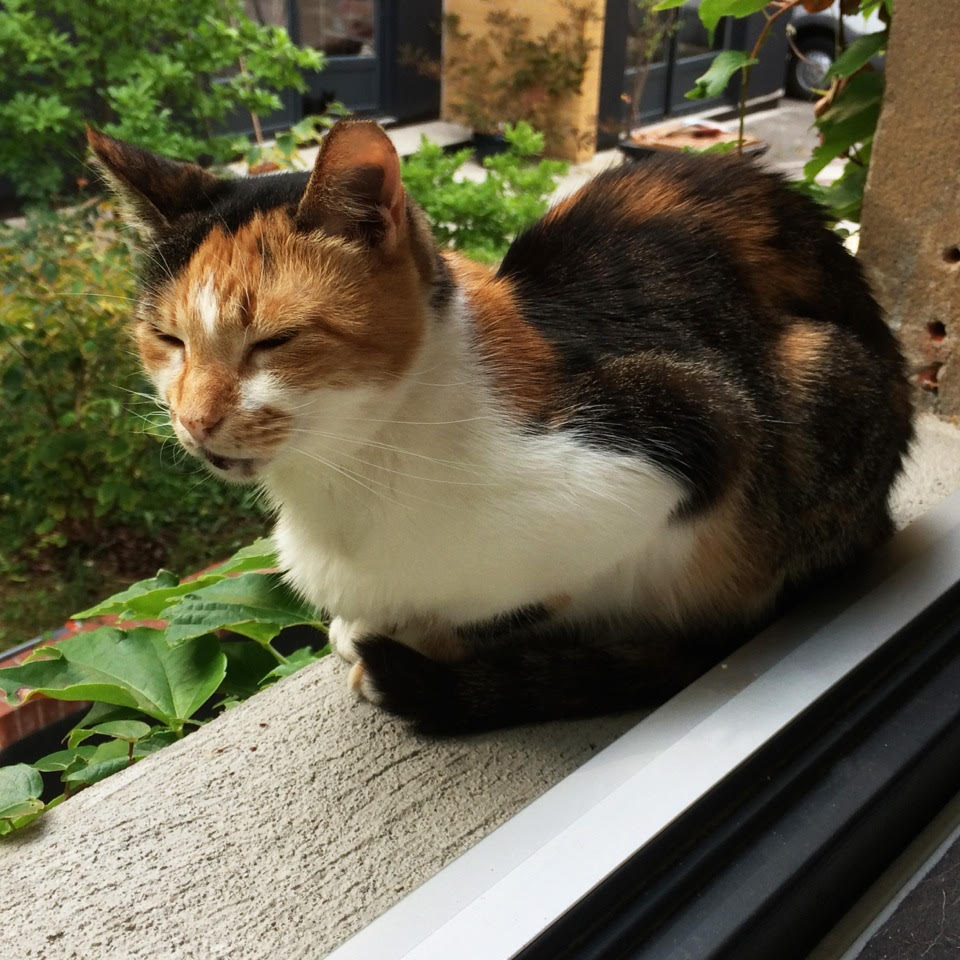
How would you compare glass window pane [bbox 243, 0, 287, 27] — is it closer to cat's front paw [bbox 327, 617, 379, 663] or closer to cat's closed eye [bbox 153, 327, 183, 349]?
cat's closed eye [bbox 153, 327, 183, 349]

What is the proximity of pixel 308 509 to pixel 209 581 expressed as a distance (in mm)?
407

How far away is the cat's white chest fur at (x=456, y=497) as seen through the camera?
3.00 ft

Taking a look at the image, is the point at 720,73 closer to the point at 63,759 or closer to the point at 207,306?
the point at 207,306

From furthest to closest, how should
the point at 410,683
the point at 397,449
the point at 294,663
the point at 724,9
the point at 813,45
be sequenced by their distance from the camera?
1. the point at 813,45
2. the point at 724,9
3. the point at 294,663
4. the point at 410,683
5. the point at 397,449

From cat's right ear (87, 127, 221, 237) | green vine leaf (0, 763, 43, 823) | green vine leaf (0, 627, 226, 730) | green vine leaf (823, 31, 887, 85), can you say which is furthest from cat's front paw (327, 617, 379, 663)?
green vine leaf (823, 31, 887, 85)

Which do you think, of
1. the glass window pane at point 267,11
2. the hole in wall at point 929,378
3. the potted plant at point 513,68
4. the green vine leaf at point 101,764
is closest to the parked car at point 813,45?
the potted plant at point 513,68

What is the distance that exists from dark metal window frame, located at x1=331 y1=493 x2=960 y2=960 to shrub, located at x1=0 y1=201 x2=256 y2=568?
38.0 inches

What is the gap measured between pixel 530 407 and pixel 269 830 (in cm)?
47

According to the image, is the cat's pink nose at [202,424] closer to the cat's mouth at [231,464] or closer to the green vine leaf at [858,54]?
the cat's mouth at [231,464]

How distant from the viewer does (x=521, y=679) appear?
1.03 meters

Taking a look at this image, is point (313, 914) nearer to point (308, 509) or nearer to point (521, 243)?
point (308, 509)

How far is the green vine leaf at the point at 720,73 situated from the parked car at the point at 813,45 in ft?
0.60

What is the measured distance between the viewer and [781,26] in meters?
1.76

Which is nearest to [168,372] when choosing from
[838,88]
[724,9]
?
[724,9]
